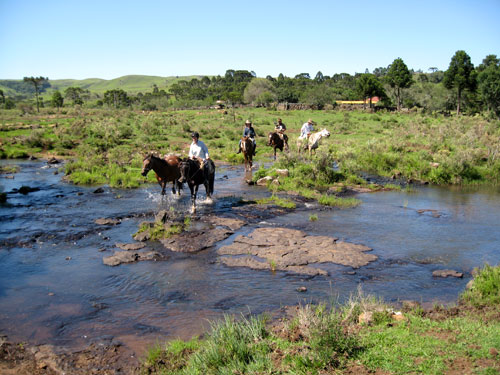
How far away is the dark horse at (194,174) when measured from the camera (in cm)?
1309

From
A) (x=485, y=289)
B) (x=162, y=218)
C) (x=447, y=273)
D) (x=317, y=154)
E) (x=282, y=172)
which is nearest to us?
(x=485, y=289)

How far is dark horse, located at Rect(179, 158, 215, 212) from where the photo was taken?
13086mm

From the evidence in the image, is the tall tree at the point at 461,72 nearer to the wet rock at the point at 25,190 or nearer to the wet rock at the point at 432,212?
the wet rock at the point at 432,212

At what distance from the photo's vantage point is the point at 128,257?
10.0 metres

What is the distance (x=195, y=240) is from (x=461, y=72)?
2083 inches

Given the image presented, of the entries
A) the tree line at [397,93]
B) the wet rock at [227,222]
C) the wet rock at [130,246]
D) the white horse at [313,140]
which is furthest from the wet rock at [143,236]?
the tree line at [397,93]

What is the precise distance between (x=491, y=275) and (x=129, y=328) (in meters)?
6.77

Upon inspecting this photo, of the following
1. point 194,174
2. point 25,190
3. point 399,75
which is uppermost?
point 399,75

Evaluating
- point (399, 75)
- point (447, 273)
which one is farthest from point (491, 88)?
point (447, 273)

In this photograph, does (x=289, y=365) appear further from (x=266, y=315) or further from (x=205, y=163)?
(x=205, y=163)

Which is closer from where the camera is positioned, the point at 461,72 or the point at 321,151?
the point at 321,151

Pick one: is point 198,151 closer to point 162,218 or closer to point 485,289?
point 162,218

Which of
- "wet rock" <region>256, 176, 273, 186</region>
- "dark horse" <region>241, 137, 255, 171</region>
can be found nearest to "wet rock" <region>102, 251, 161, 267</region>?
"wet rock" <region>256, 176, 273, 186</region>

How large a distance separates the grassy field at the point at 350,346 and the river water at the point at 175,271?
1.10 m
